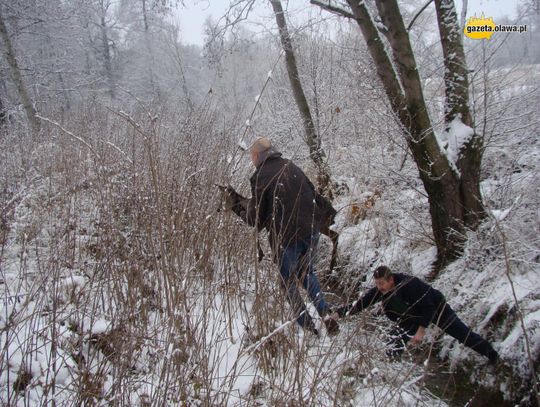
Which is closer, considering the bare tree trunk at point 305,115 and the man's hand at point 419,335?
the man's hand at point 419,335

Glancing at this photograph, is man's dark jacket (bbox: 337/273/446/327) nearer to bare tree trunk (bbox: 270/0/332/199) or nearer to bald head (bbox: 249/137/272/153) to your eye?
bald head (bbox: 249/137/272/153)

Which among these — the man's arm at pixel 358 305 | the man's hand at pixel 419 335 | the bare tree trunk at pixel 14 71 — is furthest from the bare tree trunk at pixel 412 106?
the bare tree trunk at pixel 14 71

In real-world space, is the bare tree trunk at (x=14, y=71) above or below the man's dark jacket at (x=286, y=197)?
above

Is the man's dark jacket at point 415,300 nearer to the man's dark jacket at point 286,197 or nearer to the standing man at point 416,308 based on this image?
the standing man at point 416,308

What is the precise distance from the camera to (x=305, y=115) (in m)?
7.17

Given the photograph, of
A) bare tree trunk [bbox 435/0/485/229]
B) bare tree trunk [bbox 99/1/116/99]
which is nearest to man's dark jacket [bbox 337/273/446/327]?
bare tree trunk [bbox 435/0/485/229]

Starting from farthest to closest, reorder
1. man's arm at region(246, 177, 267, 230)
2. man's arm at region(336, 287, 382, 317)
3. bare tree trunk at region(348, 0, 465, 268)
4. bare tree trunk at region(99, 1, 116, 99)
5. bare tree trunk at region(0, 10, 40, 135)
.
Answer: bare tree trunk at region(99, 1, 116, 99), bare tree trunk at region(0, 10, 40, 135), bare tree trunk at region(348, 0, 465, 268), man's arm at region(246, 177, 267, 230), man's arm at region(336, 287, 382, 317)

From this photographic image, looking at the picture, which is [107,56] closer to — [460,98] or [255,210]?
[460,98]

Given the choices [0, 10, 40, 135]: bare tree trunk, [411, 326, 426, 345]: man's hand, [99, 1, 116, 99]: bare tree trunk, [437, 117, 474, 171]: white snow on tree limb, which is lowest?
[411, 326, 426, 345]: man's hand

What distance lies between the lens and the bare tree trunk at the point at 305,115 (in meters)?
6.50

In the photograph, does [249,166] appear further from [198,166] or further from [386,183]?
[386,183]

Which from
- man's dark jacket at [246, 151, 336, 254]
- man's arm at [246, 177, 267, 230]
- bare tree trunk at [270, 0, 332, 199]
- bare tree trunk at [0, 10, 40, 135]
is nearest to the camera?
man's arm at [246, 177, 267, 230]

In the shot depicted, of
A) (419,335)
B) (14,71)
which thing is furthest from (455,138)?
(14,71)

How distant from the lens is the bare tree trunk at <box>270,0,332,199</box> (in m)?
6.50
